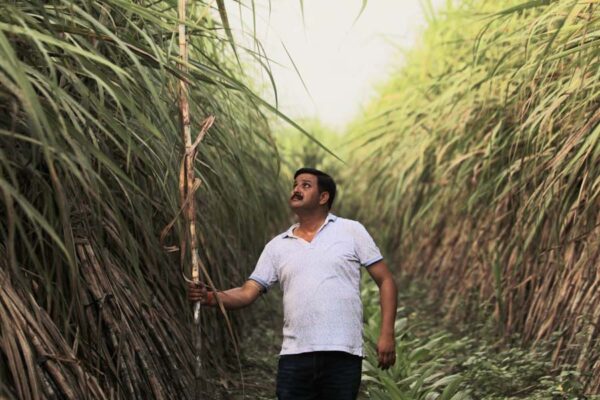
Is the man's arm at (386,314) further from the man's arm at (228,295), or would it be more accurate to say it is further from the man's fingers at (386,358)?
the man's arm at (228,295)

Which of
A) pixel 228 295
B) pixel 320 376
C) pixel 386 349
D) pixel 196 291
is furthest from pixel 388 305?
pixel 196 291

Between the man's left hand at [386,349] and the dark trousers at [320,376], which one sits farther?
the man's left hand at [386,349]

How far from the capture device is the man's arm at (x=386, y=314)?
3910 mm

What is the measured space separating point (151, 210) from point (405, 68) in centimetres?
780

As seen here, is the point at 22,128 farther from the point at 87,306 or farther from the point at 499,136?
the point at 499,136

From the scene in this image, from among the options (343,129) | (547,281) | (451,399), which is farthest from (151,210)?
(343,129)

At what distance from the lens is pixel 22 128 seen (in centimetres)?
315

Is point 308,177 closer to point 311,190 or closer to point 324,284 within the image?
point 311,190

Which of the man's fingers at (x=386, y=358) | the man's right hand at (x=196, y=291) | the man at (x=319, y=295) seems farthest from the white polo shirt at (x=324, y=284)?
the man's right hand at (x=196, y=291)

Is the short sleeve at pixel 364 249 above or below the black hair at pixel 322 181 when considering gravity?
below

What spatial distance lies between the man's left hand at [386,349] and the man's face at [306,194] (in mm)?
576

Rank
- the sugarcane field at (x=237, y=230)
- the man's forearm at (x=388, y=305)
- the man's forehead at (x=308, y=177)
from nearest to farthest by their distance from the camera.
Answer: the sugarcane field at (x=237, y=230)
the man's forearm at (x=388, y=305)
the man's forehead at (x=308, y=177)

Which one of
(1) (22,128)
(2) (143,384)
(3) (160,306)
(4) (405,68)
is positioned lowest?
(2) (143,384)

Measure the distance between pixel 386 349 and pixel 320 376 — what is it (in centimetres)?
29
